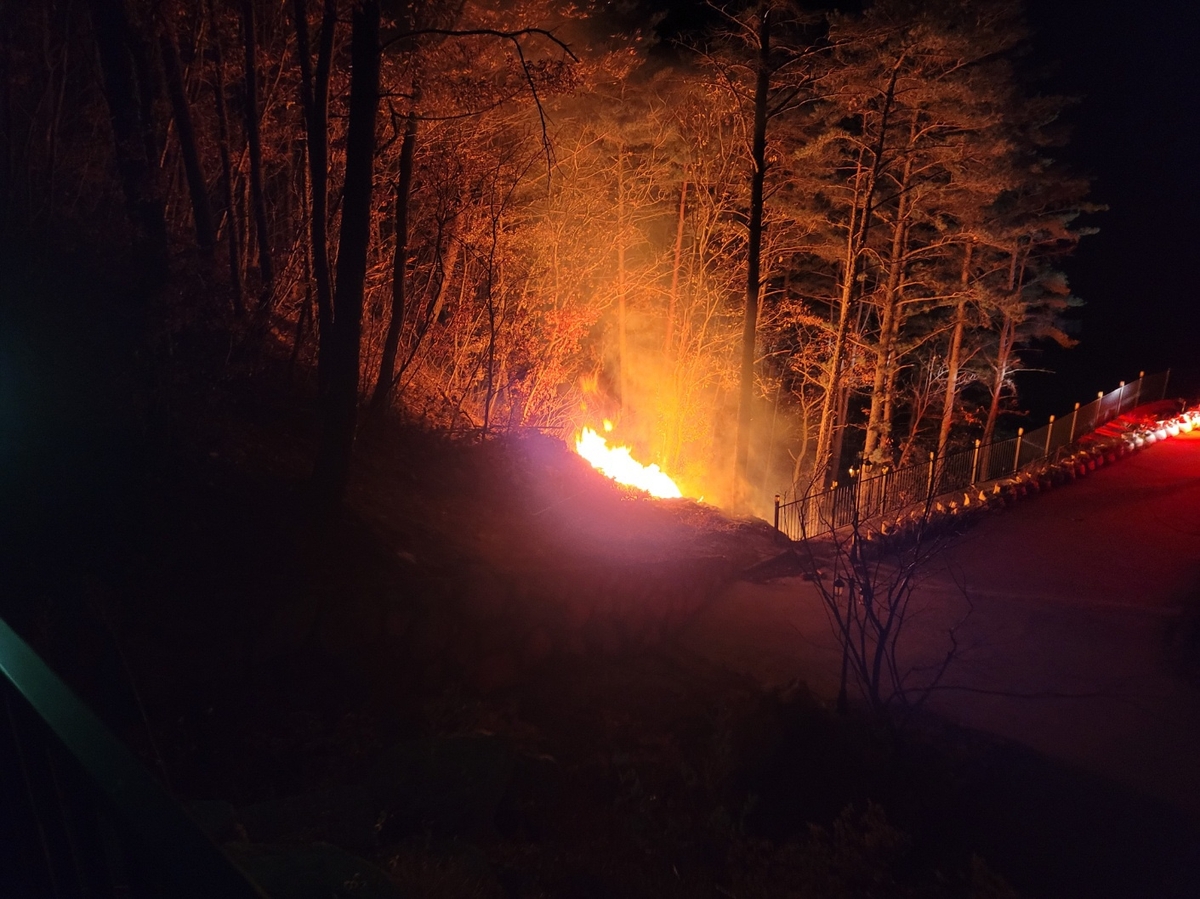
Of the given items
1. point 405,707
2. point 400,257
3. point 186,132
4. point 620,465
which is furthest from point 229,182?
point 620,465

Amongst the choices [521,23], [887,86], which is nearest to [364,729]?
[521,23]

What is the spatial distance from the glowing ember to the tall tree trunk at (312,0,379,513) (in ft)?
27.4

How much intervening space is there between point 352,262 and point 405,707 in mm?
3935

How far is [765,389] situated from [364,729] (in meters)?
20.9

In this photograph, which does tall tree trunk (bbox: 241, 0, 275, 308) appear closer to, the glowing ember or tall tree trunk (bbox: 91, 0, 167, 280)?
tall tree trunk (bbox: 91, 0, 167, 280)

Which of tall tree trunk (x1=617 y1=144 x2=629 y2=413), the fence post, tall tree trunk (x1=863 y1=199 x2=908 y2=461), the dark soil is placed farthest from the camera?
tall tree trunk (x1=617 y1=144 x2=629 y2=413)

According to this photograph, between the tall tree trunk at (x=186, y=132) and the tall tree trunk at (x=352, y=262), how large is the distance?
2720mm

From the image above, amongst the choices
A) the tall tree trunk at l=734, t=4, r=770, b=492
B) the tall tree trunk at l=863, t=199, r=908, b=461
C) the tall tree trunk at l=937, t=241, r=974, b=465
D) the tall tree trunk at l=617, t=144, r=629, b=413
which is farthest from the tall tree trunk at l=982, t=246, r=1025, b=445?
the tall tree trunk at l=617, t=144, r=629, b=413

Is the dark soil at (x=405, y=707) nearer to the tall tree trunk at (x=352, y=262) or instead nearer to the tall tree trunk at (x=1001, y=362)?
the tall tree trunk at (x=352, y=262)

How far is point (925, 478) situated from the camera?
55.8 feet

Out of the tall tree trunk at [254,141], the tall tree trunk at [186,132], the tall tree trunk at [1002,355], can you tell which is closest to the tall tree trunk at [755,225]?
the tall tree trunk at [254,141]

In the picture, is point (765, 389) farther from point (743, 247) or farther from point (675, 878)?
point (675, 878)

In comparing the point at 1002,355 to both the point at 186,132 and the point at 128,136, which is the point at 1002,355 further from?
the point at 128,136

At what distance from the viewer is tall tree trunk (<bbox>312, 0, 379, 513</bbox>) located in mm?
7062
